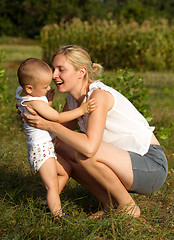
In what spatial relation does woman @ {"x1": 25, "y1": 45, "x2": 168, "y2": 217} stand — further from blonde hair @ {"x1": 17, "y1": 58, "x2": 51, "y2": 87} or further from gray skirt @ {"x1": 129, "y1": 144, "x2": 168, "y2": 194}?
blonde hair @ {"x1": 17, "y1": 58, "x2": 51, "y2": 87}

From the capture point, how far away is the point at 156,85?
366 inches

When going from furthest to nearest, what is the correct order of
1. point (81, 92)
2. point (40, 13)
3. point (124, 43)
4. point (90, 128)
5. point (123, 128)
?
point (40, 13), point (124, 43), point (81, 92), point (123, 128), point (90, 128)

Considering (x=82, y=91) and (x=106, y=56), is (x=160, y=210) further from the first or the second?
(x=106, y=56)

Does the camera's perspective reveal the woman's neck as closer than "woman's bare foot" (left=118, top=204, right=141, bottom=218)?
No

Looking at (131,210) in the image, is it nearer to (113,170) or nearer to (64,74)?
(113,170)

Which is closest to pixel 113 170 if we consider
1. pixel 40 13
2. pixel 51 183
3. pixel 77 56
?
pixel 51 183

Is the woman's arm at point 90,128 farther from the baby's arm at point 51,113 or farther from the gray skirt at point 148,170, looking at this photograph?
the gray skirt at point 148,170

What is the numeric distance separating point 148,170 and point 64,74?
0.95 m

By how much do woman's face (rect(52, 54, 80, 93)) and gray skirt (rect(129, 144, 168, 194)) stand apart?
2.29 feet

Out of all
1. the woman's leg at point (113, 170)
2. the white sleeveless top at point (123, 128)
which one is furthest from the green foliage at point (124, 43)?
the woman's leg at point (113, 170)

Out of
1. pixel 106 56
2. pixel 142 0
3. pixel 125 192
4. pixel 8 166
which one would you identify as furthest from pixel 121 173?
pixel 142 0

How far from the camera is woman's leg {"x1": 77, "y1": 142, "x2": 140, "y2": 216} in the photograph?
243cm

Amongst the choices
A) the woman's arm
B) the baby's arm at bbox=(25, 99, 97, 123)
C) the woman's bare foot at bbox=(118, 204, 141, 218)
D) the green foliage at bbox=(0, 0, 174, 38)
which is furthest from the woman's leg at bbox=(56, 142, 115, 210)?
the green foliage at bbox=(0, 0, 174, 38)

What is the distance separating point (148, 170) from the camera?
257cm
